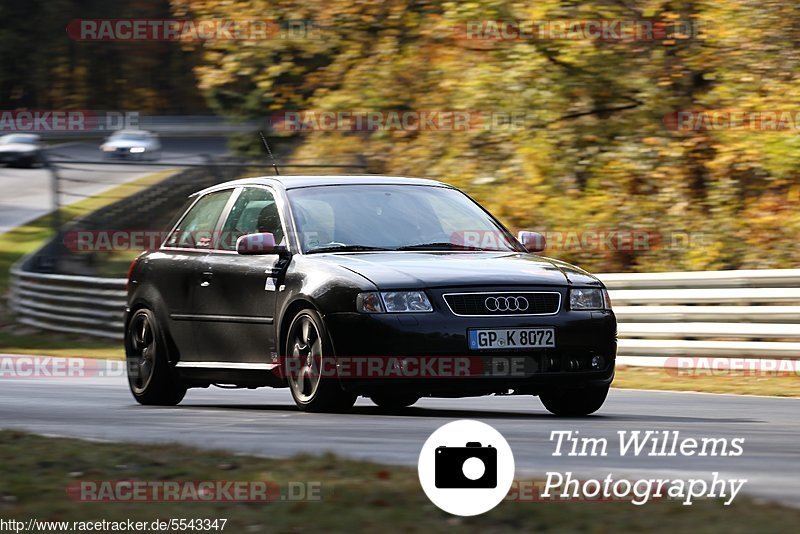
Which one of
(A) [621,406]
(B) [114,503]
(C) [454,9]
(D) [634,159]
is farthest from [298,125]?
(B) [114,503]

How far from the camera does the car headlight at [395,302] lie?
9.72 meters

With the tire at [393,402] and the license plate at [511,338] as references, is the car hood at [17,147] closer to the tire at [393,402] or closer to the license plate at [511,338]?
the tire at [393,402]

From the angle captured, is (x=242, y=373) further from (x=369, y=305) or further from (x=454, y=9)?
(x=454, y=9)

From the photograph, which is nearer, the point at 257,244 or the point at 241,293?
the point at 257,244

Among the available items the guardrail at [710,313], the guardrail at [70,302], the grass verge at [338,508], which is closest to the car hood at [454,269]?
the grass verge at [338,508]

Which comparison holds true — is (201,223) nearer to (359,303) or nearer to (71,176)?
(359,303)

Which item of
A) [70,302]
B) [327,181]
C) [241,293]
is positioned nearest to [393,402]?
[241,293]

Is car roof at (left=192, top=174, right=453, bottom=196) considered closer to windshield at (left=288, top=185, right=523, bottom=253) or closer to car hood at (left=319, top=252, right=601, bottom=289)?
windshield at (left=288, top=185, right=523, bottom=253)

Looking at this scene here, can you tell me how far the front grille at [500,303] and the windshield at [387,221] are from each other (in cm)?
95

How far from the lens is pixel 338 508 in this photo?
5.95 m

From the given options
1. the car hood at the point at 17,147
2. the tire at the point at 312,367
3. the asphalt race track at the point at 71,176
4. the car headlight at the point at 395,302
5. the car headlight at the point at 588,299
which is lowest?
the asphalt race track at the point at 71,176

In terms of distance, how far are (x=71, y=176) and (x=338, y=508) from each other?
51183 mm

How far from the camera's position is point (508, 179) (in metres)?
23.6

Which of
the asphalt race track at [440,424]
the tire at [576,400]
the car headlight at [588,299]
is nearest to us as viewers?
the asphalt race track at [440,424]
